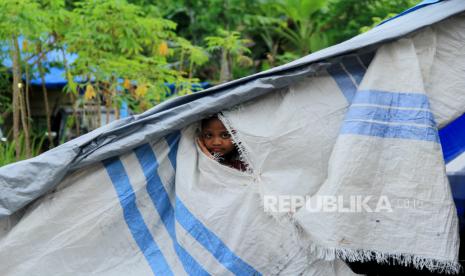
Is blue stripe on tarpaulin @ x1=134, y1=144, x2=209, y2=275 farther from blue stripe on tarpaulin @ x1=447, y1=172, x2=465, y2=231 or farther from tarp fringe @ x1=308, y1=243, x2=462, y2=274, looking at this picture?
blue stripe on tarpaulin @ x1=447, y1=172, x2=465, y2=231

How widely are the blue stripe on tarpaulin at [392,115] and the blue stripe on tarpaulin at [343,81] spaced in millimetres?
160

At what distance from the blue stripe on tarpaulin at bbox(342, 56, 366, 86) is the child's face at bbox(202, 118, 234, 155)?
0.63 m

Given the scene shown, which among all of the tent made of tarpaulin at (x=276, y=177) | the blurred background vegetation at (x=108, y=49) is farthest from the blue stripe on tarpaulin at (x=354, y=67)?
the blurred background vegetation at (x=108, y=49)

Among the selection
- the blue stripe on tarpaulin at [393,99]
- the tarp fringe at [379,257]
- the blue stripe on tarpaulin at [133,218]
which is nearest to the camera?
the tarp fringe at [379,257]

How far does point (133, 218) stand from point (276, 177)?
69 centimetres

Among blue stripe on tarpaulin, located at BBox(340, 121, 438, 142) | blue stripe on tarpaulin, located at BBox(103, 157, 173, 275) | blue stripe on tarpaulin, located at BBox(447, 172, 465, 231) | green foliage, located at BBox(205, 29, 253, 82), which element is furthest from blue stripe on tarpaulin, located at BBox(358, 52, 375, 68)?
green foliage, located at BBox(205, 29, 253, 82)

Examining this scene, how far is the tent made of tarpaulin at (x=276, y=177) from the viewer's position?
7.97 feet

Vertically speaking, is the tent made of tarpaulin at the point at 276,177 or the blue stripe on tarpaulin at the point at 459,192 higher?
the tent made of tarpaulin at the point at 276,177

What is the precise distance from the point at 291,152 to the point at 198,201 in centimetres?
46

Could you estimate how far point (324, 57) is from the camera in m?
2.61

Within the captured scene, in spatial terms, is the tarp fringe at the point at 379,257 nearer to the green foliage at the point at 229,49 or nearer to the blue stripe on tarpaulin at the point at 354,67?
the blue stripe on tarpaulin at the point at 354,67

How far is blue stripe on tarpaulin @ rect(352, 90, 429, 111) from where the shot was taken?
2.48 metres

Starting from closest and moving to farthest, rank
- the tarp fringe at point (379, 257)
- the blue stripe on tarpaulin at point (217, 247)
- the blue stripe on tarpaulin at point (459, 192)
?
the tarp fringe at point (379, 257) → the blue stripe on tarpaulin at point (217, 247) → the blue stripe on tarpaulin at point (459, 192)

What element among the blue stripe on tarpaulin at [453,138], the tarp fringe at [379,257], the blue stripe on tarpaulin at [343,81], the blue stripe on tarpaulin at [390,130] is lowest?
the tarp fringe at [379,257]
